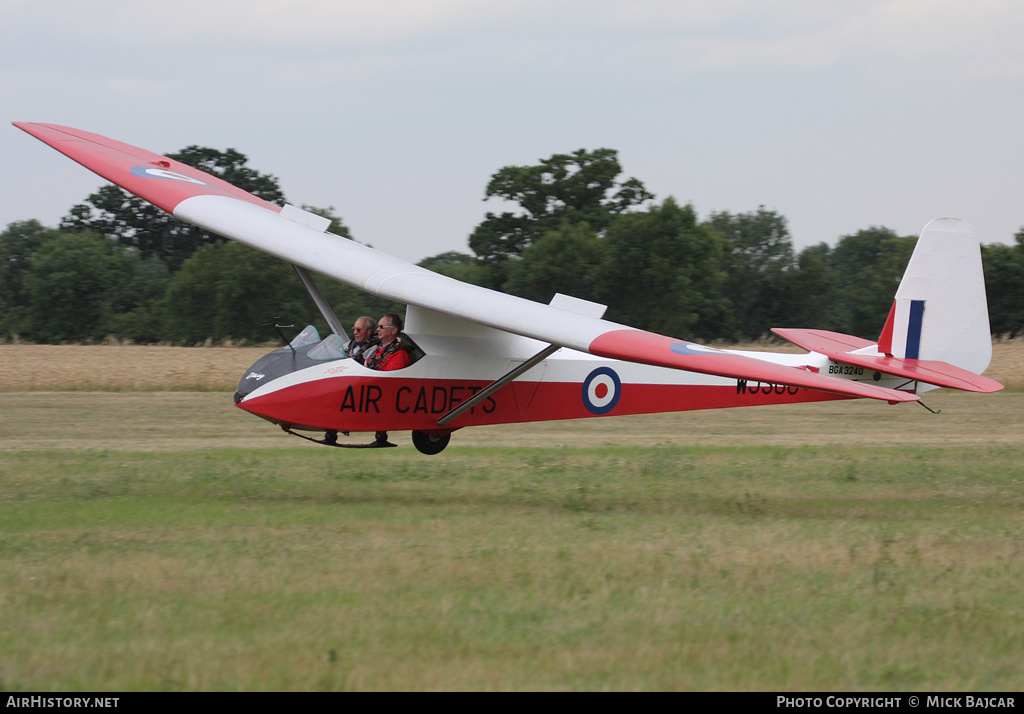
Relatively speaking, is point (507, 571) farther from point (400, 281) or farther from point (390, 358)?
point (390, 358)

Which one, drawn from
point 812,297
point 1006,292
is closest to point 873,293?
point 812,297

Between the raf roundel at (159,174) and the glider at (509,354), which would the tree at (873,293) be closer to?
the glider at (509,354)

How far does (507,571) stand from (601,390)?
14.8ft

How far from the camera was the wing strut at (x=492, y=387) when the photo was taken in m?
10.8

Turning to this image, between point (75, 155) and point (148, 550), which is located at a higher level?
point (75, 155)

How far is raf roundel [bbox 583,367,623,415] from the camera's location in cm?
1167

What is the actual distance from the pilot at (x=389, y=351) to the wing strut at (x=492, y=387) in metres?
0.76

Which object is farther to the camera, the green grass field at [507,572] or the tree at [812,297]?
the tree at [812,297]

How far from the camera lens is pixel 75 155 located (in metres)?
14.2

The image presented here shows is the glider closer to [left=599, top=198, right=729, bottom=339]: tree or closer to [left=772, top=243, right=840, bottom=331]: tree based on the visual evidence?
[left=599, top=198, right=729, bottom=339]: tree

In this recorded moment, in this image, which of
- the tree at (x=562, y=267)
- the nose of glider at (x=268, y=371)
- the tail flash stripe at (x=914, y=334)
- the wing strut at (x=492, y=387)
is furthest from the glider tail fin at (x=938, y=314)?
the tree at (x=562, y=267)

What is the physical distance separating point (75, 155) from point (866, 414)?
17928 mm
